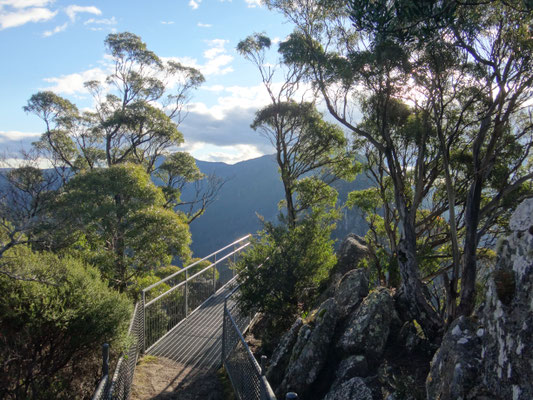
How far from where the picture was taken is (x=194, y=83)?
24719mm

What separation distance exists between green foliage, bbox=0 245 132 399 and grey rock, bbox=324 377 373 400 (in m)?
3.29

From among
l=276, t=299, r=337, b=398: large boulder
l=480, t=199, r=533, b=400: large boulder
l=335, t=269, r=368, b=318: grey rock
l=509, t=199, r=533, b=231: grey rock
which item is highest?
l=509, t=199, r=533, b=231: grey rock

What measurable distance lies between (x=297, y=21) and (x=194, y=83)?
12.8 m

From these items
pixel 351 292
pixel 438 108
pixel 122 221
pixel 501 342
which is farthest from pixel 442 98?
pixel 122 221

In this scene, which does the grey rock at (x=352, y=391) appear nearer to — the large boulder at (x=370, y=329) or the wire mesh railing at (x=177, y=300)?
the large boulder at (x=370, y=329)

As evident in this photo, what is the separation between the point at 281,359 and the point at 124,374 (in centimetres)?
257

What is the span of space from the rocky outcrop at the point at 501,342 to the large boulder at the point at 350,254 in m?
9.66

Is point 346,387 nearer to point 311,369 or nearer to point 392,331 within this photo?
point 311,369

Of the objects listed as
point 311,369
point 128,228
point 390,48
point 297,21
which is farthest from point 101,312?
point 297,21

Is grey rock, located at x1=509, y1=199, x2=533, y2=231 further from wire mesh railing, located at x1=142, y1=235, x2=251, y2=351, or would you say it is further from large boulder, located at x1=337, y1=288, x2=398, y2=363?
wire mesh railing, located at x1=142, y1=235, x2=251, y2=351

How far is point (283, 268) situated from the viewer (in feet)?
31.5

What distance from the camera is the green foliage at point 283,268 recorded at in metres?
9.35

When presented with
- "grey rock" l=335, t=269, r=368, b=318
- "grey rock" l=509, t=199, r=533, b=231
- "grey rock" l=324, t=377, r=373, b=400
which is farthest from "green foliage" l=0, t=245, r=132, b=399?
"grey rock" l=509, t=199, r=533, b=231

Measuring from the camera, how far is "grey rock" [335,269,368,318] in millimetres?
7078
